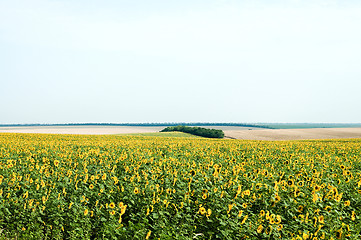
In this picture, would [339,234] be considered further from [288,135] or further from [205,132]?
[288,135]

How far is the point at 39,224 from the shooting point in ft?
22.8

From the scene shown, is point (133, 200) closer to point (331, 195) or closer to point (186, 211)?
point (186, 211)

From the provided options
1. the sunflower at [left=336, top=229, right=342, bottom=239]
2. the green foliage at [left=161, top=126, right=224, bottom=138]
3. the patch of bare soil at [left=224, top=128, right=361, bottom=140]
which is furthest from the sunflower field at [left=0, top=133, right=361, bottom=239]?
the patch of bare soil at [left=224, top=128, right=361, bottom=140]

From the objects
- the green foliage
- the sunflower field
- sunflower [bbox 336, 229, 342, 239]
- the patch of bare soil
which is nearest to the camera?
sunflower [bbox 336, 229, 342, 239]

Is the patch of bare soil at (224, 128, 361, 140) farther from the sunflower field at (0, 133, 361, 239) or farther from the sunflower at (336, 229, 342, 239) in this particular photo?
the sunflower at (336, 229, 342, 239)

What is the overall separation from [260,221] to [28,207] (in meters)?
5.11

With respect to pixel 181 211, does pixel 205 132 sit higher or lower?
higher

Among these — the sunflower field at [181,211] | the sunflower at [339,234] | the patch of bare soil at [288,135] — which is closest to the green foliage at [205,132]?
the patch of bare soil at [288,135]

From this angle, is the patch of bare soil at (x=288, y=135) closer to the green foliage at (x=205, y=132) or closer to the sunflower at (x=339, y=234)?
the green foliage at (x=205, y=132)

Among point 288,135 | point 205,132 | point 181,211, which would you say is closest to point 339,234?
point 181,211

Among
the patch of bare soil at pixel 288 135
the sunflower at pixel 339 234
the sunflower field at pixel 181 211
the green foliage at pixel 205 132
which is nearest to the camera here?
the sunflower at pixel 339 234

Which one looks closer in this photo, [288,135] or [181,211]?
[181,211]

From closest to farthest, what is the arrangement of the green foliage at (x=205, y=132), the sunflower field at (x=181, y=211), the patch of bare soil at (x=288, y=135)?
the sunflower field at (x=181, y=211) → the green foliage at (x=205, y=132) → the patch of bare soil at (x=288, y=135)

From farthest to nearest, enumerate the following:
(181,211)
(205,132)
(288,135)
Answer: (288,135) → (205,132) → (181,211)
